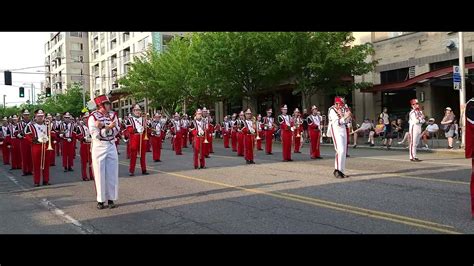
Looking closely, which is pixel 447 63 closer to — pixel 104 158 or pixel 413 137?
pixel 413 137

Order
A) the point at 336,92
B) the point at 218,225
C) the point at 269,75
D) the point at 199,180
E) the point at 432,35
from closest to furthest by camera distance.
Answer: the point at 218,225 < the point at 199,180 < the point at 432,35 < the point at 336,92 < the point at 269,75

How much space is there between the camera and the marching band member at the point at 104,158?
374 inches

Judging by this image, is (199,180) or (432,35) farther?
(432,35)

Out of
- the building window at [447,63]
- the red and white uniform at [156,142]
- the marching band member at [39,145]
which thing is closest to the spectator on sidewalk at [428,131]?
the building window at [447,63]

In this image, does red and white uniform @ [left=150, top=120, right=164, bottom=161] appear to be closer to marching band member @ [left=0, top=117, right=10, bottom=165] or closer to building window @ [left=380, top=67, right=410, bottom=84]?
marching band member @ [left=0, top=117, right=10, bottom=165]

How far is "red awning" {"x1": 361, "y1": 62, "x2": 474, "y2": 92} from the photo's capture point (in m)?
23.4

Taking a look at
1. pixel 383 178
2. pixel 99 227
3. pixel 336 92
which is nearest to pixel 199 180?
pixel 383 178

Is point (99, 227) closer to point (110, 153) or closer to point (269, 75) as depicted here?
point (110, 153)

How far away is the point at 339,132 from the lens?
12.7 metres

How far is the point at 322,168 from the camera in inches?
577

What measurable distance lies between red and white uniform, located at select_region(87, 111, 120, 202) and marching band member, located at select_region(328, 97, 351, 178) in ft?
18.2

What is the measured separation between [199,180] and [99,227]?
5.34m

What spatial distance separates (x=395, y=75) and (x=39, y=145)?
881 inches
